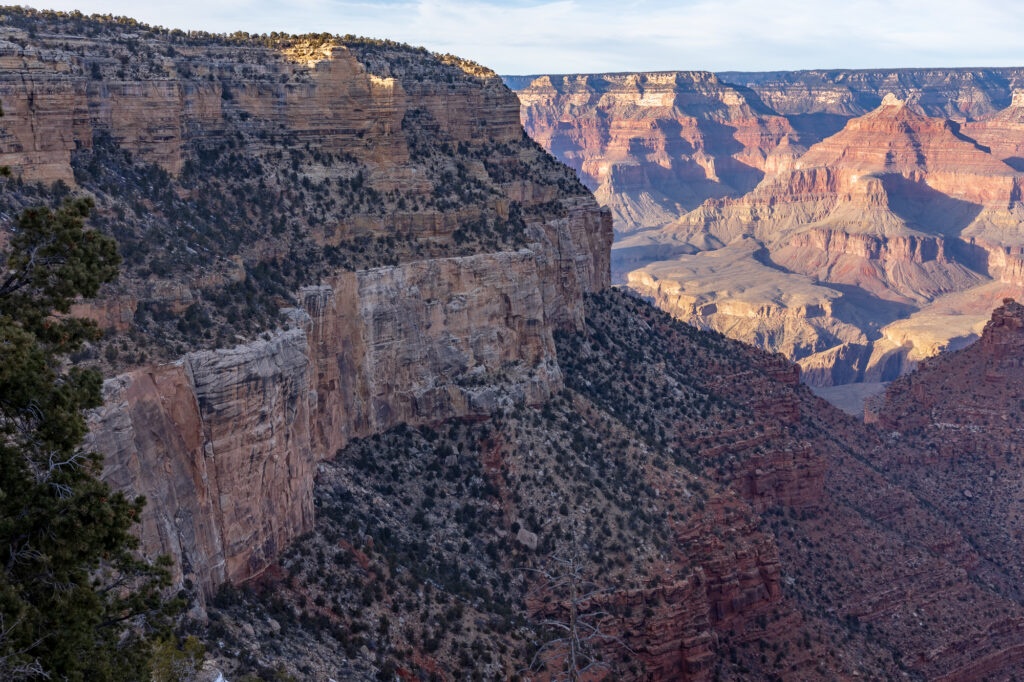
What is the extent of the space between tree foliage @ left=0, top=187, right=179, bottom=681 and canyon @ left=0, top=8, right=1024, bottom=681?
30.8 feet

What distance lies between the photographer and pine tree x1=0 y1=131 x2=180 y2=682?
66.7 feet

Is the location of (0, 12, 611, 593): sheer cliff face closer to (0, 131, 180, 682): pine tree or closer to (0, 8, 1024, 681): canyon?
(0, 8, 1024, 681): canyon

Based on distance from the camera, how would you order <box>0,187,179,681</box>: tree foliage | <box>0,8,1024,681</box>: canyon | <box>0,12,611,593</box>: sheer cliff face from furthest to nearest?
<box>0,8,1024,681</box>: canyon < <box>0,12,611,593</box>: sheer cliff face < <box>0,187,179,681</box>: tree foliage

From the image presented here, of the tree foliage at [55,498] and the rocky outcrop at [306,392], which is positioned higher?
the tree foliage at [55,498]

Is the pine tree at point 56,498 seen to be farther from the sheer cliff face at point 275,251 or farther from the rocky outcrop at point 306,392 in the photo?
the sheer cliff face at point 275,251

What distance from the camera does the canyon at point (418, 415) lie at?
38.5m

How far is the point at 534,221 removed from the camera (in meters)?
68.0

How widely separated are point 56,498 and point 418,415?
3405 cm

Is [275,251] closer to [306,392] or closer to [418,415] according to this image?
[306,392]

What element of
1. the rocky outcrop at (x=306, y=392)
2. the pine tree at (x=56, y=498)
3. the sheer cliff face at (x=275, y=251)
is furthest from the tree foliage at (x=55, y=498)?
the sheer cliff face at (x=275, y=251)

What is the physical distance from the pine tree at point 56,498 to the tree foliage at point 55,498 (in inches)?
0.9

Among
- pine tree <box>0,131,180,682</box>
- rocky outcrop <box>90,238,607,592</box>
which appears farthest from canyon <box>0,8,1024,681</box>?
pine tree <box>0,131,180,682</box>

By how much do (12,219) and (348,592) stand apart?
62.9 ft

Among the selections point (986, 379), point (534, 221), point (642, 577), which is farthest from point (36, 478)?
point (986, 379)
